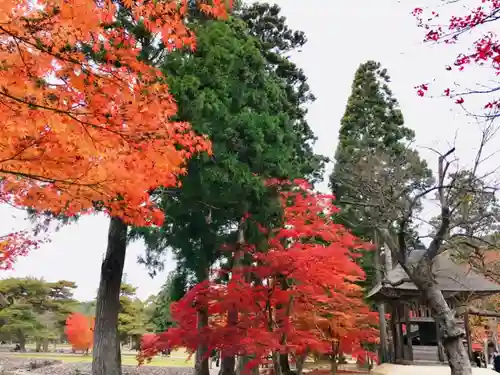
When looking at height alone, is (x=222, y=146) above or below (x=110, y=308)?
above

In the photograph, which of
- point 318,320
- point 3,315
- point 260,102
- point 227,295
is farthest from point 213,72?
point 3,315

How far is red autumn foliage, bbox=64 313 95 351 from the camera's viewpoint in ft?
109

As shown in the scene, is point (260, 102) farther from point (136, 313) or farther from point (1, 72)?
point (136, 313)

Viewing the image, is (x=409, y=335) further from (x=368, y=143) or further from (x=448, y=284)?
(x=368, y=143)

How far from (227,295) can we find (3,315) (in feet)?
87.1

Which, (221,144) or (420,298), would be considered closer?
(221,144)

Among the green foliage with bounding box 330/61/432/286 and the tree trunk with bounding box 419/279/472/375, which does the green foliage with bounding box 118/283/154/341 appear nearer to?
the green foliage with bounding box 330/61/432/286

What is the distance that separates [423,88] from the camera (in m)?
4.92

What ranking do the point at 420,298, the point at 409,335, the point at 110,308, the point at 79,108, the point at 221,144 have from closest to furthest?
the point at 79,108 → the point at 221,144 → the point at 110,308 → the point at 420,298 → the point at 409,335

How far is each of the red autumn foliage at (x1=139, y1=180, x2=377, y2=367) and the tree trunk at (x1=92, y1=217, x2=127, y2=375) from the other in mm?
1036

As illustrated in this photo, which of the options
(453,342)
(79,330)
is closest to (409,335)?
(453,342)

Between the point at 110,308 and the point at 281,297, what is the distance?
12.3ft

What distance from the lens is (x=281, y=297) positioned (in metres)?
9.57

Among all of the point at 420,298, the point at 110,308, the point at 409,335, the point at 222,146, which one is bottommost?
the point at 409,335
